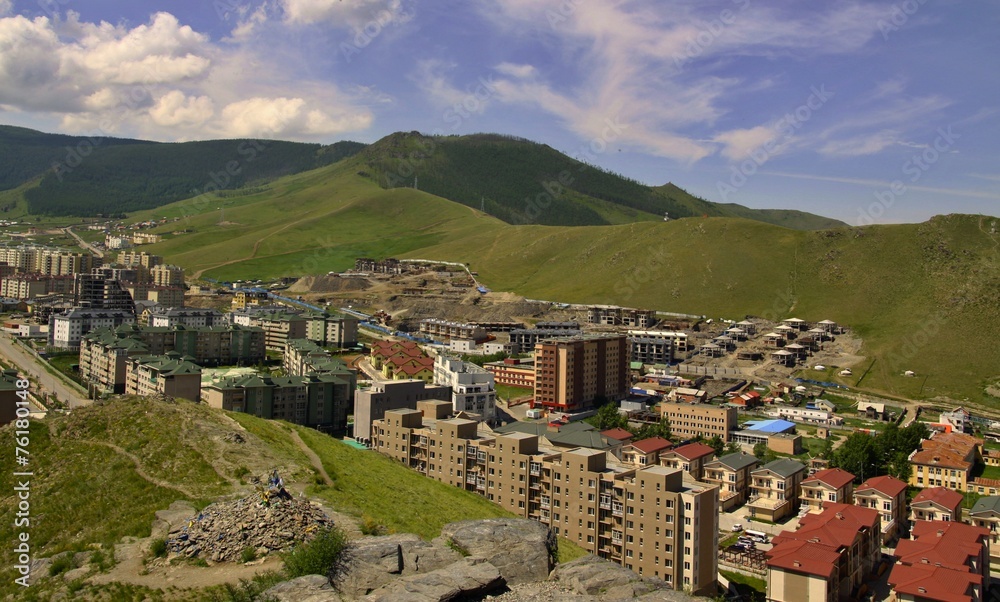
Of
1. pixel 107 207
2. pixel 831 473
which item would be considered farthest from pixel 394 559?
pixel 107 207

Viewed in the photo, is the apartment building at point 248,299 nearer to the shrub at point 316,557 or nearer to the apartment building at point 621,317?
the apartment building at point 621,317

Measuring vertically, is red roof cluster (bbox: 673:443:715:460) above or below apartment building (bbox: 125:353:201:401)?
below

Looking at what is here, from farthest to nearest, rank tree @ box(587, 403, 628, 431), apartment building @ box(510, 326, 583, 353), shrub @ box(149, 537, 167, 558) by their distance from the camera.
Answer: apartment building @ box(510, 326, 583, 353), tree @ box(587, 403, 628, 431), shrub @ box(149, 537, 167, 558)

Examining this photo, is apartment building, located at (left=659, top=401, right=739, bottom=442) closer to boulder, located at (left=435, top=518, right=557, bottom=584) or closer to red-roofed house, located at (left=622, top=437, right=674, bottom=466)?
red-roofed house, located at (left=622, top=437, right=674, bottom=466)

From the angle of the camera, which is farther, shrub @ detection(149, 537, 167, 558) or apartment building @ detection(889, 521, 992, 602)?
apartment building @ detection(889, 521, 992, 602)

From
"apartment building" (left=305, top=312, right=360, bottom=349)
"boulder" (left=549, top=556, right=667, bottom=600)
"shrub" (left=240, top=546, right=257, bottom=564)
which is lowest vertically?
"boulder" (left=549, top=556, right=667, bottom=600)

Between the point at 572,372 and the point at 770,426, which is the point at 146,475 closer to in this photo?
the point at 572,372

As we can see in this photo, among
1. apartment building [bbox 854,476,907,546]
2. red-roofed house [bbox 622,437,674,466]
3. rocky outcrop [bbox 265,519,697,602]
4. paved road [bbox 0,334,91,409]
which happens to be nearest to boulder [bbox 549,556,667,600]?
rocky outcrop [bbox 265,519,697,602]

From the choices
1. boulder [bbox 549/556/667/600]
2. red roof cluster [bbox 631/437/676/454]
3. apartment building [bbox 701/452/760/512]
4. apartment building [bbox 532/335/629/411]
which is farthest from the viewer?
apartment building [bbox 532/335/629/411]
